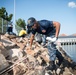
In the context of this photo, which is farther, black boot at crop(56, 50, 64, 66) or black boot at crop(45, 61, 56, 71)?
black boot at crop(56, 50, 64, 66)

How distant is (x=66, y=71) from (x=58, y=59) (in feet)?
2.53

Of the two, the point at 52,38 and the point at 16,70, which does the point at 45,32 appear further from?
the point at 16,70

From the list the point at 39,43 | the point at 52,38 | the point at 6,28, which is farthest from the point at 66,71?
the point at 6,28

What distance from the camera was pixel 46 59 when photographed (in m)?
10.7

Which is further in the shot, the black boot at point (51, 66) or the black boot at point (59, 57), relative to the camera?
the black boot at point (59, 57)

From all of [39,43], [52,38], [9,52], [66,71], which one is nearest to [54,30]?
[52,38]

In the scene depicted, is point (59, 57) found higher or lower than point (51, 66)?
higher

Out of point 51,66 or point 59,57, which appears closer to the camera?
point 51,66

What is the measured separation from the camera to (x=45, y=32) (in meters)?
8.07

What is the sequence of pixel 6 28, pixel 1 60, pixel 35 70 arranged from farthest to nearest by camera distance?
pixel 6 28 → pixel 35 70 → pixel 1 60

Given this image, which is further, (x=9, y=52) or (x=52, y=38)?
(x=9, y=52)

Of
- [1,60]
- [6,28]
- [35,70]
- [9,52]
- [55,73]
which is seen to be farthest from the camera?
[6,28]

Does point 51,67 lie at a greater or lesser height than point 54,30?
lesser

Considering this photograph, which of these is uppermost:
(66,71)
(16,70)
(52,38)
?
(52,38)
